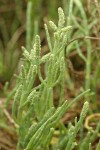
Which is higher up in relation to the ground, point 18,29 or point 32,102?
point 18,29

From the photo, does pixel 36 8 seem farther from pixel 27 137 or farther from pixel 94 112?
pixel 27 137

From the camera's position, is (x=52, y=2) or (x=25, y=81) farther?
(x=52, y=2)

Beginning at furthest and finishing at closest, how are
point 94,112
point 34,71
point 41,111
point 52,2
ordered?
point 52,2 → point 94,112 → point 41,111 → point 34,71

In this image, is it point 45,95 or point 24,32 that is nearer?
point 45,95

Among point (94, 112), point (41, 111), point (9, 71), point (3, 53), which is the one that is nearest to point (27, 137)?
point (41, 111)

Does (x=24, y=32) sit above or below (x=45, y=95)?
above

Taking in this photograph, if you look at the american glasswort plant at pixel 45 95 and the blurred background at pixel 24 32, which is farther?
the blurred background at pixel 24 32

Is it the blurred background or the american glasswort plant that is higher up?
the blurred background

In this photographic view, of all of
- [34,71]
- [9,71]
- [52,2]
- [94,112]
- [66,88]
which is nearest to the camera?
[34,71]

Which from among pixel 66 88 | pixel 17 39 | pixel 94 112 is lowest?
pixel 94 112

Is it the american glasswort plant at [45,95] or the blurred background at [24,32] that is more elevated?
the blurred background at [24,32]

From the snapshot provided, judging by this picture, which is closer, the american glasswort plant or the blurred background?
the american glasswort plant
